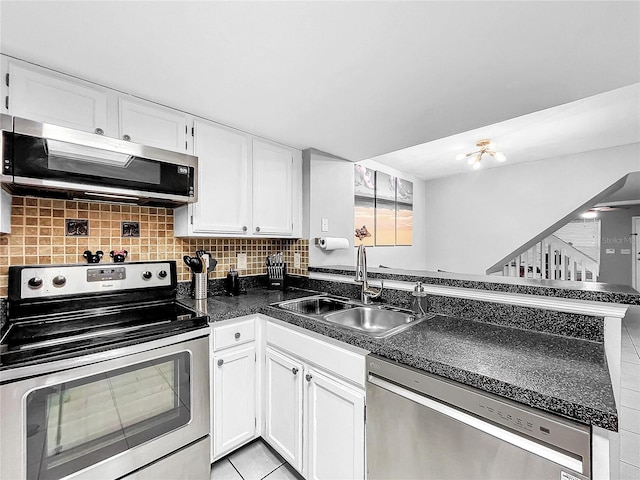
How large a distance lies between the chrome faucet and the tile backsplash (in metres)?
1.11

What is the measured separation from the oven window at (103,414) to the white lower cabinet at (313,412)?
501 mm

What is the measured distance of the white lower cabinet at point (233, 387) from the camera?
1.60 metres

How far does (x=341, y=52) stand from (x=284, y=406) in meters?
1.84

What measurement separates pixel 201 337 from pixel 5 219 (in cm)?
107

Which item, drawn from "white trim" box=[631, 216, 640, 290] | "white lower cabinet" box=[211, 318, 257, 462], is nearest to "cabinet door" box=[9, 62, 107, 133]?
"white lower cabinet" box=[211, 318, 257, 462]

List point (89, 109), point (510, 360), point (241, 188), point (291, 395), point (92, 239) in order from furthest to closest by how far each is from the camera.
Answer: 1. point (241, 188)
2. point (92, 239)
3. point (291, 395)
4. point (89, 109)
5. point (510, 360)

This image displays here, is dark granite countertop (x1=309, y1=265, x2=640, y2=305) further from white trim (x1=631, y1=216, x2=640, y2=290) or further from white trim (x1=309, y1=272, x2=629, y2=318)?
white trim (x1=631, y1=216, x2=640, y2=290)

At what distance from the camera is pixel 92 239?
5.54ft

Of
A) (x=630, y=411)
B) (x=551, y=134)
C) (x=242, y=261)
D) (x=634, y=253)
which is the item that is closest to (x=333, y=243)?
(x=242, y=261)

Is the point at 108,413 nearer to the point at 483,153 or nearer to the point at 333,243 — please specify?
the point at 333,243

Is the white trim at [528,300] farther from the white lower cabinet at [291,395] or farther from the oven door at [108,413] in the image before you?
the oven door at [108,413]

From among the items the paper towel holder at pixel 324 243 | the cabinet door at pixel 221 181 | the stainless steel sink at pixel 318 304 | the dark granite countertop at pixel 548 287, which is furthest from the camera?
the paper towel holder at pixel 324 243

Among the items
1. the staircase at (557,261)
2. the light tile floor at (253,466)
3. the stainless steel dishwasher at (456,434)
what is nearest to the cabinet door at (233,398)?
the light tile floor at (253,466)

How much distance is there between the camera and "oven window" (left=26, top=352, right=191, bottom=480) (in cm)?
107
